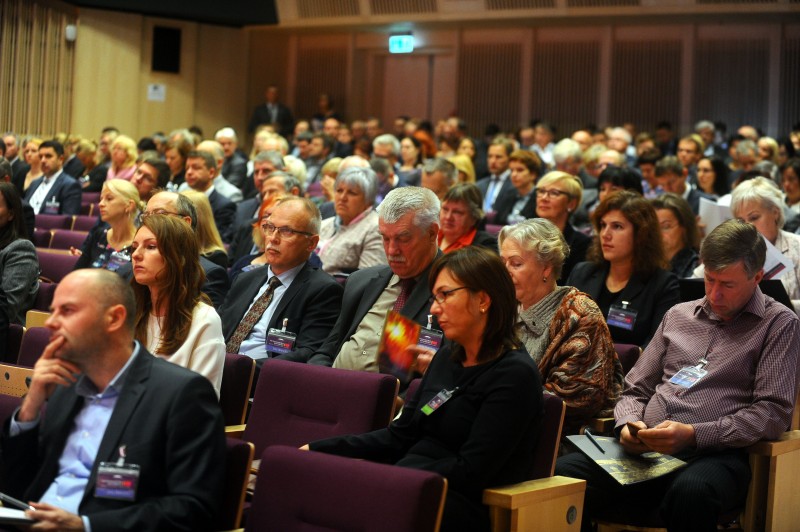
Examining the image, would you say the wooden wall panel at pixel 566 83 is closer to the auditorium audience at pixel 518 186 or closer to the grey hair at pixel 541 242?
the auditorium audience at pixel 518 186

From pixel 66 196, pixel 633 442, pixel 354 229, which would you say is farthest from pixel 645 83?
pixel 633 442

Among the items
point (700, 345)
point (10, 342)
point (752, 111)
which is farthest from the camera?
point (752, 111)

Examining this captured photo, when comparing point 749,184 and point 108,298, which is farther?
point 749,184

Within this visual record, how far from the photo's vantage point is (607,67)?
1343 cm

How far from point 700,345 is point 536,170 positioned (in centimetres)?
492

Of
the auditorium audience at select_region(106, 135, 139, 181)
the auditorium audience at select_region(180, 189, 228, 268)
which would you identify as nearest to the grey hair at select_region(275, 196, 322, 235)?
the auditorium audience at select_region(180, 189, 228, 268)

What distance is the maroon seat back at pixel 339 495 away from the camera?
2.27m

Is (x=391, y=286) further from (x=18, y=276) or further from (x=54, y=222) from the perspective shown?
(x=54, y=222)

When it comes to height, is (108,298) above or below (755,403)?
above

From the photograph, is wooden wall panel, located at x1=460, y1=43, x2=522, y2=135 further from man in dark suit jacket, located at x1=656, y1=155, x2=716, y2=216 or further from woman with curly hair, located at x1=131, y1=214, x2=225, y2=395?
woman with curly hair, located at x1=131, y1=214, x2=225, y2=395

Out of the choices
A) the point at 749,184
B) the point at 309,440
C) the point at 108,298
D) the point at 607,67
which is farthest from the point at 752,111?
the point at 108,298

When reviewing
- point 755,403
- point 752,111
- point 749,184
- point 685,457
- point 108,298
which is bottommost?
point 685,457

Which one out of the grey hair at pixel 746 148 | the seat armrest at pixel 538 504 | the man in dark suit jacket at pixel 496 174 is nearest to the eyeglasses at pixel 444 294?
the seat armrest at pixel 538 504

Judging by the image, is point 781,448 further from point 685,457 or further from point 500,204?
point 500,204
